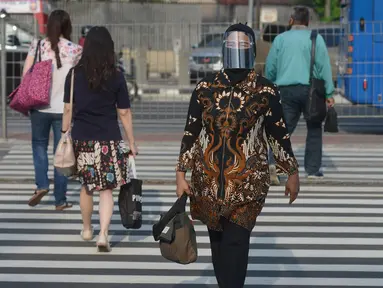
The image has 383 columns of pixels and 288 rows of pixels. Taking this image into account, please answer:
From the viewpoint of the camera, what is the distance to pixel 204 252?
28.9 ft

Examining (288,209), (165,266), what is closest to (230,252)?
(165,266)

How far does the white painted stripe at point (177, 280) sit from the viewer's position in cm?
770

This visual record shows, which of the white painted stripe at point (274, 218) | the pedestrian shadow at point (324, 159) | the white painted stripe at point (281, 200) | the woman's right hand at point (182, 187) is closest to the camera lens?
the woman's right hand at point (182, 187)

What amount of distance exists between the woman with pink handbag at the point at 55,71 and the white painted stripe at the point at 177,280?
2445 mm

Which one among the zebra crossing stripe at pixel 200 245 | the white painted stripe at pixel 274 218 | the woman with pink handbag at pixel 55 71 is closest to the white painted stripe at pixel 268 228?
the zebra crossing stripe at pixel 200 245

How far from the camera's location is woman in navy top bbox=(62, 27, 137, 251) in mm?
8594

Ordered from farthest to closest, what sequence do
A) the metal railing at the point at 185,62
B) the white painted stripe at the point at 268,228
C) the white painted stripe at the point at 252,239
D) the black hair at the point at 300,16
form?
the metal railing at the point at 185,62
the black hair at the point at 300,16
the white painted stripe at the point at 268,228
the white painted stripe at the point at 252,239

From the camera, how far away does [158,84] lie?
19609 mm

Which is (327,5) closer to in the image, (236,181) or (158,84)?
(158,84)

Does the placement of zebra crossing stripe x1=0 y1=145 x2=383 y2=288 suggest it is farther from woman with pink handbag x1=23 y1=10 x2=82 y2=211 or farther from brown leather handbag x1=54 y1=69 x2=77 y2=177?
brown leather handbag x1=54 y1=69 x2=77 y2=177

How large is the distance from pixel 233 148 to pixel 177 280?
1886mm

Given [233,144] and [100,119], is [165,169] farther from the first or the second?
[233,144]

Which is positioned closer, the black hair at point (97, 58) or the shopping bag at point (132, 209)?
the black hair at point (97, 58)

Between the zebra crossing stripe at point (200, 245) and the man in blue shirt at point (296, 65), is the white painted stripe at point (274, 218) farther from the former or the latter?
the man in blue shirt at point (296, 65)
